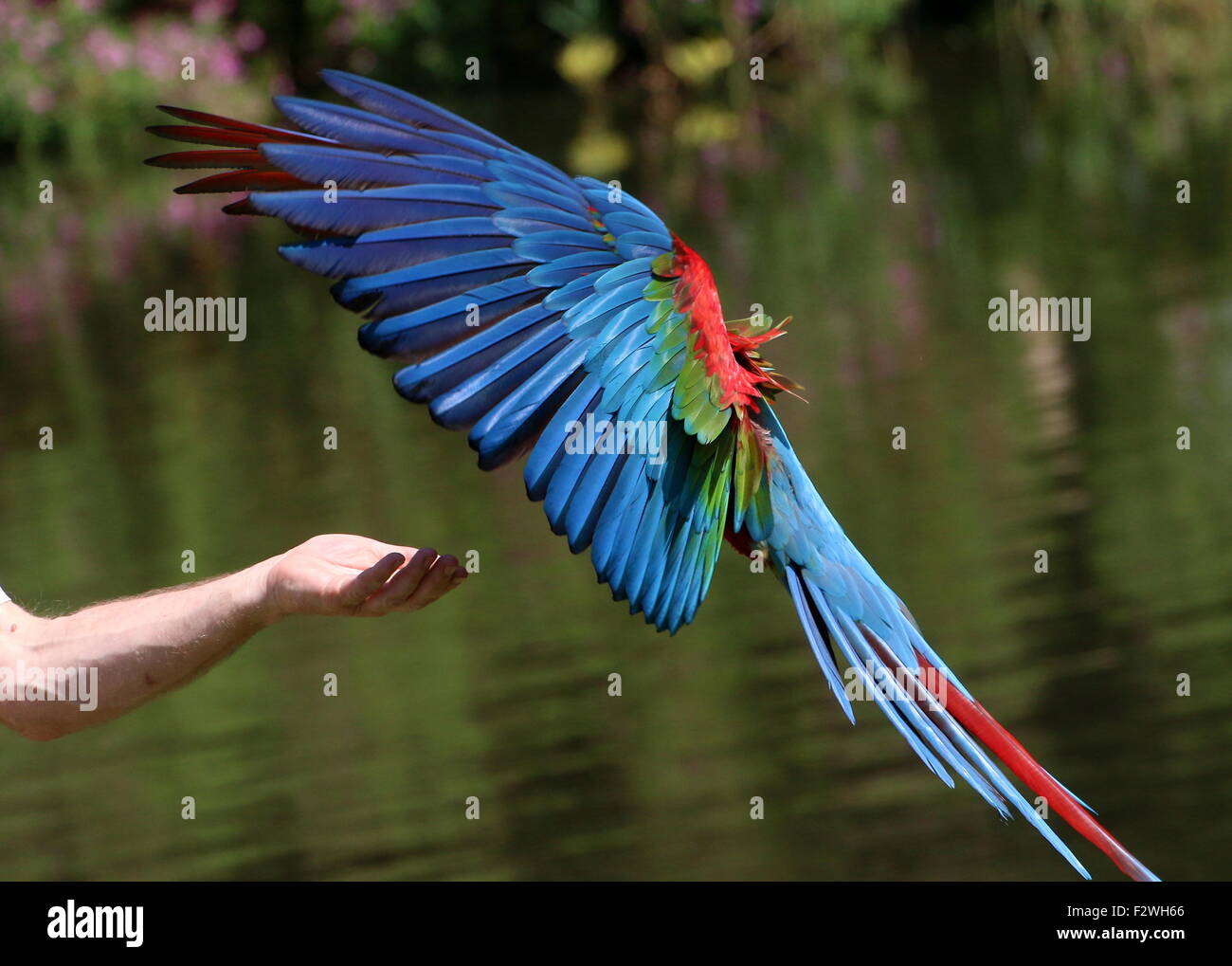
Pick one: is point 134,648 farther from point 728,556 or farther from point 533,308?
point 728,556

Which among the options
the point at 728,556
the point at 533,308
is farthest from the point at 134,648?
the point at 728,556

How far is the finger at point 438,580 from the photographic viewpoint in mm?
1883

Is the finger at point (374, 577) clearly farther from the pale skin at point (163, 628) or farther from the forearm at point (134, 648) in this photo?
the forearm at point (134, 648)

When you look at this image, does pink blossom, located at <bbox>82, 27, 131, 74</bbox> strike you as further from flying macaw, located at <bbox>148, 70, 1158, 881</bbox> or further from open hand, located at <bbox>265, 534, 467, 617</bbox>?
open hand, located at <bbox>265, 534, 467, 617</bbox>

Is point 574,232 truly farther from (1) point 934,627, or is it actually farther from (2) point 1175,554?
(2) point 1175,554

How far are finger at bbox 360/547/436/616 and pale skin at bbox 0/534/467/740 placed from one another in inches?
1.7

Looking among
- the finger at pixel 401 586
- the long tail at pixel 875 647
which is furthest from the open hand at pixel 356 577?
the long tail at pixel 875 647

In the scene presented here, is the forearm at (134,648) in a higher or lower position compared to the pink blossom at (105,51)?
lower

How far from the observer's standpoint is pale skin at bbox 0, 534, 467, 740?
79.4 inches

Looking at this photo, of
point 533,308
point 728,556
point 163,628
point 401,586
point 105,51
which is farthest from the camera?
point 105,51

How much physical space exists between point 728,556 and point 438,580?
431cm

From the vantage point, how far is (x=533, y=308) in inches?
78.3

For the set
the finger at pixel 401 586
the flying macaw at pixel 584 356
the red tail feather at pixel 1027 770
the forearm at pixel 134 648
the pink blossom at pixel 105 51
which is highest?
the pink blossom at pixel 105 51

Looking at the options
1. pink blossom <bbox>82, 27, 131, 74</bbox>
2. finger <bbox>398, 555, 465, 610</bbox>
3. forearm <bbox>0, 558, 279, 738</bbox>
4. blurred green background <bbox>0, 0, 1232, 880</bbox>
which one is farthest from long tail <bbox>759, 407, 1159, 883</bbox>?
pink blossom <bbox>82, 27, 131, 74</bbox>
